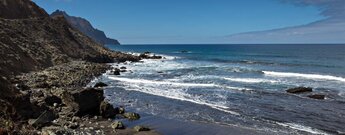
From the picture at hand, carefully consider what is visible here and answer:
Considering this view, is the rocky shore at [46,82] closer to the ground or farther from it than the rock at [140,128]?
farther from it

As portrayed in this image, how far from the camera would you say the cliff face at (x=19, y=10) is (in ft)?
246

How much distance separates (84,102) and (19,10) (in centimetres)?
6383

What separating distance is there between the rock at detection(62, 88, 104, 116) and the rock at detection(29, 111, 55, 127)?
2.35 meters

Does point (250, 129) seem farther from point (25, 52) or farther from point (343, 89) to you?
point (25, 52)

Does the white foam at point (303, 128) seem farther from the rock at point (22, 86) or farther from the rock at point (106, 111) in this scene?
the rock at point (22, 86)

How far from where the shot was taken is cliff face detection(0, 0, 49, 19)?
75.1 m

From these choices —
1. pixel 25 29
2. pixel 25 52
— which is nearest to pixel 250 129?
pixel 25 52

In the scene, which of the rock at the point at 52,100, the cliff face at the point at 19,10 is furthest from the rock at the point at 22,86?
the cliff face at the point at 19,10

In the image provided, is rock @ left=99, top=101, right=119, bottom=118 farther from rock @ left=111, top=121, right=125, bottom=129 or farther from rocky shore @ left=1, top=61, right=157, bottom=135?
rock @ left=111, top=121, right=125, bottom=129

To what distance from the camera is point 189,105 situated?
30797 mm

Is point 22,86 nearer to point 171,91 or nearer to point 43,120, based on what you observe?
point 43,120

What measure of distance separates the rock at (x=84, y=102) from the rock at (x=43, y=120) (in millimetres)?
2349

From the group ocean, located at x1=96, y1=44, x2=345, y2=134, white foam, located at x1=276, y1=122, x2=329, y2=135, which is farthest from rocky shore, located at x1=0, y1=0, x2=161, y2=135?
white foam, located at x1=276, y1=122, x2=329, y2=135

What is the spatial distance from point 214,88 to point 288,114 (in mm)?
14220
